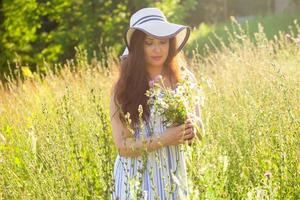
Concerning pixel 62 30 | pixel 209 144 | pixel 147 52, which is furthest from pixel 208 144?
pixel 62 30

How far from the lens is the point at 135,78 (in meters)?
3.29

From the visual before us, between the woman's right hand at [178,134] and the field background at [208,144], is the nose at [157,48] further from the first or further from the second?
the woman's right hand at [178,134]

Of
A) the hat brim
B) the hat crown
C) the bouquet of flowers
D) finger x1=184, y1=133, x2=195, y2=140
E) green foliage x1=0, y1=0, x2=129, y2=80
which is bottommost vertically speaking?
finger x1=184, y1=133, x2=195, y2=140

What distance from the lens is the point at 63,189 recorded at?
2986 mm

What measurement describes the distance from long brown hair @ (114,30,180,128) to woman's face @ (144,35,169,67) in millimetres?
25

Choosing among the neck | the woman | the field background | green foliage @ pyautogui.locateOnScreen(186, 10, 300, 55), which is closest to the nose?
the woman

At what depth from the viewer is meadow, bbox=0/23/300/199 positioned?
2.62 meters

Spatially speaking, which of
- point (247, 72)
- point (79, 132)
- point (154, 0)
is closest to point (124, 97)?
point (79, 132)

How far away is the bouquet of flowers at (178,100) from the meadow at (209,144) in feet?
0.30

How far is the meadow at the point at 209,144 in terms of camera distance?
2.62 metres

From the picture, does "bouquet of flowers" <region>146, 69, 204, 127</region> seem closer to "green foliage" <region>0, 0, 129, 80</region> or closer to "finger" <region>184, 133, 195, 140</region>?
"finger" <region>184, 133, 195, 140</region>

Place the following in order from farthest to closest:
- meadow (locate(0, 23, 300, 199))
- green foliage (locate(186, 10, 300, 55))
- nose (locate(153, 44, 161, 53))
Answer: green foliage (locate(186, 10, 300, 55)), nose (locate(153, 44, 161, 53)), meadow (locate(0, 23, 300, 199))

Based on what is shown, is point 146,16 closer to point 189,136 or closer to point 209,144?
point 189,136

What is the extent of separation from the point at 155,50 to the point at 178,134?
1.65 feet
